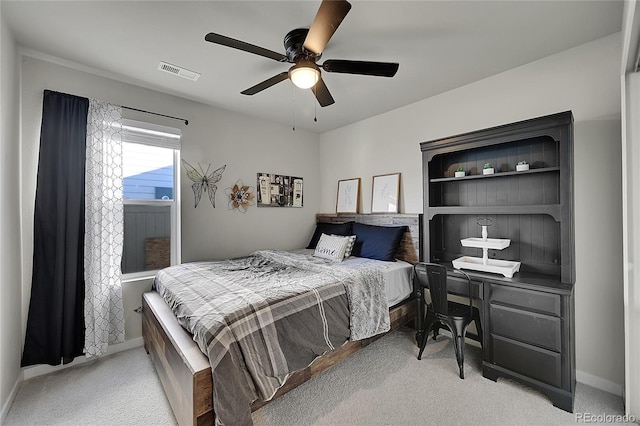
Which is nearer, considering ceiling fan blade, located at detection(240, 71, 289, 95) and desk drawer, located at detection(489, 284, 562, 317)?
desk drawer, located at detection(489, 284, 562, 317)

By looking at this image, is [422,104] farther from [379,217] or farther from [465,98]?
[379,217]

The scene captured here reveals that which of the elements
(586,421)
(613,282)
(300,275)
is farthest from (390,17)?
(586,421)

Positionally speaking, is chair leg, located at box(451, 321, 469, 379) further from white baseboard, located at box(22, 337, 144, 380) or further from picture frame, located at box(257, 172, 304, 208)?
white baseboard, located at box(22, 337, 144, 380)

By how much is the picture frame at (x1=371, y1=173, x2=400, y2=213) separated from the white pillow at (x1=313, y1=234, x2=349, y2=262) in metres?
0.69

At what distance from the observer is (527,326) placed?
2.00m

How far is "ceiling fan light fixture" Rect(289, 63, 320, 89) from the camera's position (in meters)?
1.85

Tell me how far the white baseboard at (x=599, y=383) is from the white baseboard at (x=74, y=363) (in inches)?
153

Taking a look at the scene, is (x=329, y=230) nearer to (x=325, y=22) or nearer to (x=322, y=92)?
(x=322, y=92)

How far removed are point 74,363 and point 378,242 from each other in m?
3.11

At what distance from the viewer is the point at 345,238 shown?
3.20m

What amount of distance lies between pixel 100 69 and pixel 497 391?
4.26 metres

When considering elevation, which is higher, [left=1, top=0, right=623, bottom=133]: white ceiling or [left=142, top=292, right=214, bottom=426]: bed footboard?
[left=1, top=0, right=623, bottom=133]: white ceiling

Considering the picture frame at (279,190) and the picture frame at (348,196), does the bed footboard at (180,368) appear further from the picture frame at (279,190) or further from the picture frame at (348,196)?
the picture frame at (348,196)
